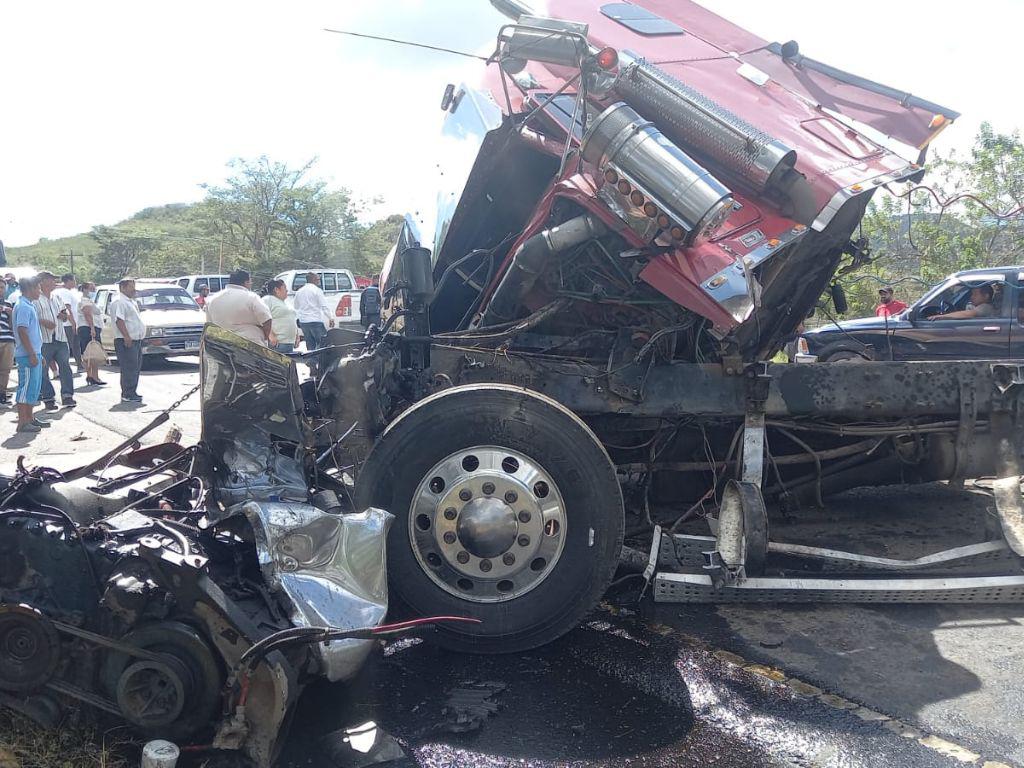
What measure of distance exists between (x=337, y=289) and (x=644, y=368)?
19844 millimetres

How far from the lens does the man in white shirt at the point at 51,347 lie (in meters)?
10.3

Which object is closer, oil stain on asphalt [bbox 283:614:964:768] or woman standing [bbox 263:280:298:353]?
oil stain on asphalt [bbox 283:614:964:768]

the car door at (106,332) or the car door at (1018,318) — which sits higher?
the car door at (1018,318)

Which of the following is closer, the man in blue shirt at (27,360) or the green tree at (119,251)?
the man in blue shirt at (27,360)

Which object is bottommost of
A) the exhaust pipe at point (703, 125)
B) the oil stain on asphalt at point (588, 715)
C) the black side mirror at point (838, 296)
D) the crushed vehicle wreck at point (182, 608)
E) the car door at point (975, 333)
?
the oil stain on asphalt at point (588, 715)

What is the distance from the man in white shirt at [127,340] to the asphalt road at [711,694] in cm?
787

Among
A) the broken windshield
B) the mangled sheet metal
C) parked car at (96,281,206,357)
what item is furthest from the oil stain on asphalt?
the broken windshield

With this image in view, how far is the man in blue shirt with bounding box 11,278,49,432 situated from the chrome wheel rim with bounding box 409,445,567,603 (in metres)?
7.49

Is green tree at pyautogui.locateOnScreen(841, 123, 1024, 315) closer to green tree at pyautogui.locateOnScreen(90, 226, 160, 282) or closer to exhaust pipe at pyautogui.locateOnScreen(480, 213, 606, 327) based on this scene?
exhaust pipe at pyautogui.locateOnScreen(480, 213, 606, 327)

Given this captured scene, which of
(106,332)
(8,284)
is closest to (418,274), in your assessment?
(8,284)

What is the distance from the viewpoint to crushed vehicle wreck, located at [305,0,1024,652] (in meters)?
3.32

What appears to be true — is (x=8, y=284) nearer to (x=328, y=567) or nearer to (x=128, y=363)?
(x=128, y=363)

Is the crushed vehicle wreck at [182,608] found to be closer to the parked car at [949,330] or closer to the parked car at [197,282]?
the parked car at [949,330]

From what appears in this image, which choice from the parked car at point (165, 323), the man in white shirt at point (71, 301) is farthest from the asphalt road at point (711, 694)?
the parked car at point (165, 323)
